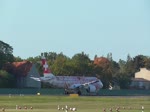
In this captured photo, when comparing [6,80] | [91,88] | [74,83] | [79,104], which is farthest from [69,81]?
[79,104]

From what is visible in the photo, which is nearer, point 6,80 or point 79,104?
point 79,104

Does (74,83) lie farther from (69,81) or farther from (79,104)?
(79,104)

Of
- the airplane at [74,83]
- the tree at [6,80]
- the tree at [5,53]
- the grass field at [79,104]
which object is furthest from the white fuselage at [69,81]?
the grass field at [79,104]

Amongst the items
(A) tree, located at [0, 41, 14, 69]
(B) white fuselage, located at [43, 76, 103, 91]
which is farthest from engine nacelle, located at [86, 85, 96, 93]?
(A) tree, located at [0, 41, 14, 69]

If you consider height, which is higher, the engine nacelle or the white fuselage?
the white fuselage

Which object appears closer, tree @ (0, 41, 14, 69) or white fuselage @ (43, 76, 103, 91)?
white fuselage @ (43, 76, 103, 91)

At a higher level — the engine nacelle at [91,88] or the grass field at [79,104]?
the engine nacelle at [91,88]

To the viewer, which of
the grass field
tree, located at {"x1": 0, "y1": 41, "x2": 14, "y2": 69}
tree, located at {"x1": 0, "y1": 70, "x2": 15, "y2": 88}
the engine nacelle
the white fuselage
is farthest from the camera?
tree, located at {"x1": 0, "y1": 41, "x2": 14, "y2": 69}

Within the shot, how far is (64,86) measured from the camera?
140125mm

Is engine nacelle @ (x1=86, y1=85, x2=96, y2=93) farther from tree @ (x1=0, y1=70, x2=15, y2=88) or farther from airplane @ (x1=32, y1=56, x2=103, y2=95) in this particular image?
tree @ (x1=0, y1=70, x2=15, y2=88)

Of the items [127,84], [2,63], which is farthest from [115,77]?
[2,63]

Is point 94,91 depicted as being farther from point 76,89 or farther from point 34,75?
point 34,75

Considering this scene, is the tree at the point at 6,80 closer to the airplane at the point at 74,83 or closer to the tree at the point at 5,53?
the tree at the point at 5,53

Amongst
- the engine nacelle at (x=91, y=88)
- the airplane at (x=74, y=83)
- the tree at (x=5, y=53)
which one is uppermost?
the tree at (x=5, y=53)
